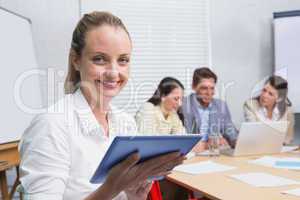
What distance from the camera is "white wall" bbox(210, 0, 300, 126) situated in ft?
13.6

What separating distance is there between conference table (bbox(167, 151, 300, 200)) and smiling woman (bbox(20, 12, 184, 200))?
51 centimetres

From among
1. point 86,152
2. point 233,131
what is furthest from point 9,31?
point 86,152

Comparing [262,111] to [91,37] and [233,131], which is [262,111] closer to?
[233,131]

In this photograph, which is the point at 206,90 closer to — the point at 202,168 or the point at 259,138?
the point at 259,138

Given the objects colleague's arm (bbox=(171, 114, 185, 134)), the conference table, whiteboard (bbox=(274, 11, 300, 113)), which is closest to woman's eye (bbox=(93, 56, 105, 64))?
the conference table

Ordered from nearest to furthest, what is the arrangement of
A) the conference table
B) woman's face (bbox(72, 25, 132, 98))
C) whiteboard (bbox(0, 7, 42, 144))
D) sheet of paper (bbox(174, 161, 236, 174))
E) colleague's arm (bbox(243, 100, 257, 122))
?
woman's face (bbox(72, 25, 132, 98)), the conference table, sheet of paper (bbox(174, 161, 236, 174)), whiteboard (bbox(0, 7, 42, 144)), colleague's arm (bbox(243, 100, 257, 122))

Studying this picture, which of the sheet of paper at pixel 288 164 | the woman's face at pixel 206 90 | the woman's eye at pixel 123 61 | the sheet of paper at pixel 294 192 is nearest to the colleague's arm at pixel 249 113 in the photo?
the woman's face at pixel 206 90

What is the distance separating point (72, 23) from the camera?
11.7ft

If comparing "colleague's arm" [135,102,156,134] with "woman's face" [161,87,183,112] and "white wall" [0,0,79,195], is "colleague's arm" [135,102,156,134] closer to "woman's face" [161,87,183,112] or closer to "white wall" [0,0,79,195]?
"woman's face" [161,87,183,112]

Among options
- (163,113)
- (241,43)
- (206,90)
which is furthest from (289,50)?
(163,113)

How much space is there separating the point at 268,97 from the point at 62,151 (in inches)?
106

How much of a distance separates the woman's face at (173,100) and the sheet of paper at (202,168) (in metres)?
0.99

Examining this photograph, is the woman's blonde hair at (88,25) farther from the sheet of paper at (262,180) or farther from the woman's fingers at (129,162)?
the sheet of paper at (262,180)

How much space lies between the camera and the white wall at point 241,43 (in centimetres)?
414
